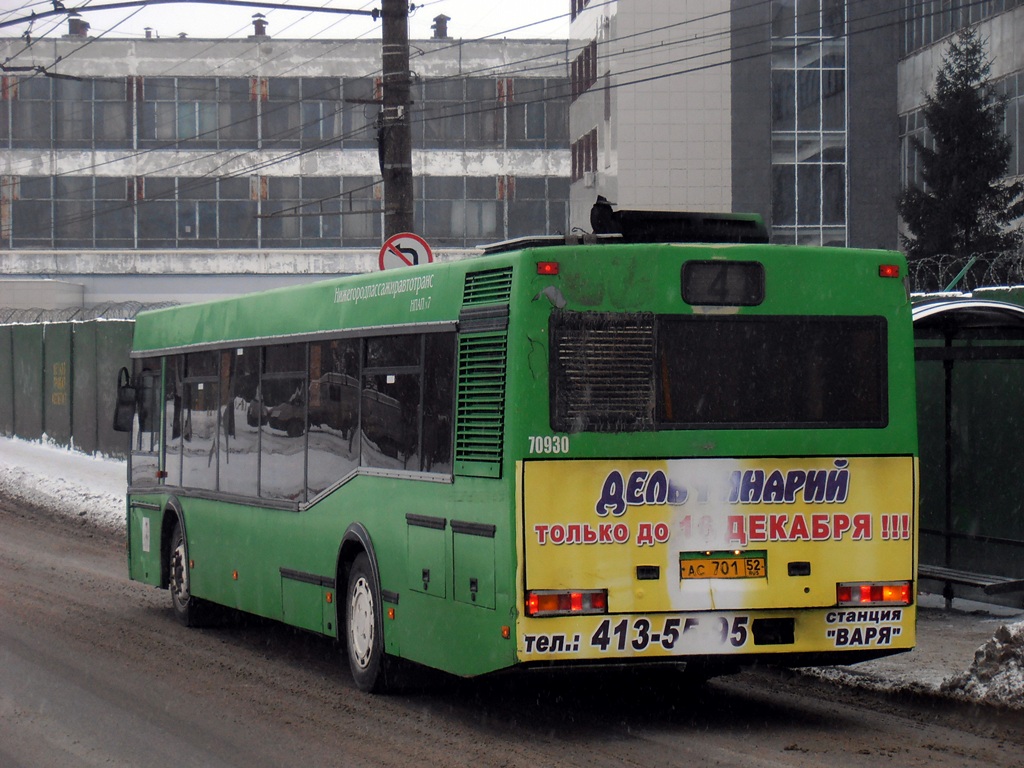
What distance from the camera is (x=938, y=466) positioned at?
14164 mm

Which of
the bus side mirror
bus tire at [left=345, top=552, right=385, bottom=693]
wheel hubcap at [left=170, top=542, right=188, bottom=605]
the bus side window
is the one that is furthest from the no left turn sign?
the bus side window

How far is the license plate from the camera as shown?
29.1 ft

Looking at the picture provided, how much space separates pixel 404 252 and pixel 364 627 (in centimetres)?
797

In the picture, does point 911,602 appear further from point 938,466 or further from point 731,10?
point 731,10

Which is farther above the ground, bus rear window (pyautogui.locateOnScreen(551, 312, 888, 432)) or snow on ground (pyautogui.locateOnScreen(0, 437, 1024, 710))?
bus rear window (pyautogui.locateOnScreen(551, 312, 888, 432))

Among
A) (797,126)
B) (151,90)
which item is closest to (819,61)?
(797,126)

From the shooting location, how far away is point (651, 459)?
8.83 m

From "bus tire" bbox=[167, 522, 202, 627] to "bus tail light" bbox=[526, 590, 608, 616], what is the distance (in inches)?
250

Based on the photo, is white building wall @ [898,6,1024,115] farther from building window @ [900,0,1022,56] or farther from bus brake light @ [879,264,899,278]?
bus brake light @ [879,264,899,278]

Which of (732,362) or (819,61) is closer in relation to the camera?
(732,362)

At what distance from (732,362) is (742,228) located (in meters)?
1.19

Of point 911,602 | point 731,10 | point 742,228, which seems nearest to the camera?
point 911,602

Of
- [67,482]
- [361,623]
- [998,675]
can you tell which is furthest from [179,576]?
[67,482]

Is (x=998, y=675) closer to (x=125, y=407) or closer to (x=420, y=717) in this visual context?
(x=420, y=717)
